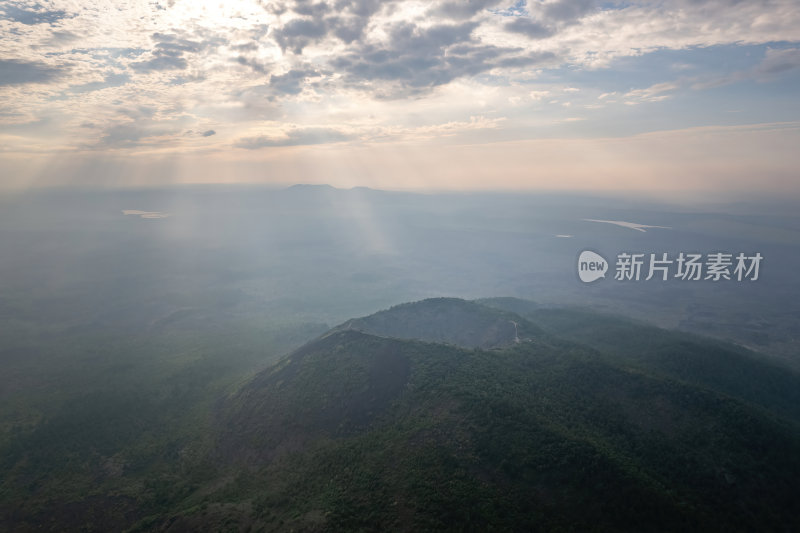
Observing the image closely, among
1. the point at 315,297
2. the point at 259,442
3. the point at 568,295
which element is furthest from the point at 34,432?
the point at 568,295

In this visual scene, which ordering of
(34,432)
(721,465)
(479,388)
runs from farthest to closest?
(34,432) → (479,388) → (721,465)

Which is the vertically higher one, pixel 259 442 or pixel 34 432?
pixel 259 442

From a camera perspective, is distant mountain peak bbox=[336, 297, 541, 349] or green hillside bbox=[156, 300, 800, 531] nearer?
green hillside bbox=[156, 300, 800, 531]

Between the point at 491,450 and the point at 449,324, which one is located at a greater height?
the point at 491,450

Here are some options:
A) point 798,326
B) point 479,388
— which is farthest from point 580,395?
point 798,326

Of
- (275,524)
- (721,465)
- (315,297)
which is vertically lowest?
(315,297)

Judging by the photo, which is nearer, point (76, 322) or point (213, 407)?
point (213, 407)

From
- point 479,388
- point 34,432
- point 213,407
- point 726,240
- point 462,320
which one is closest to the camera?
point 479,388

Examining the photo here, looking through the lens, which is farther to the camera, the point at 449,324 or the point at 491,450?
the point at 449,324

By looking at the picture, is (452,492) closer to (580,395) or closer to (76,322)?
(580,395)

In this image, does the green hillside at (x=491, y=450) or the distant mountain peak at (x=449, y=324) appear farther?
the distant mountain peak at (x=449, y=324)

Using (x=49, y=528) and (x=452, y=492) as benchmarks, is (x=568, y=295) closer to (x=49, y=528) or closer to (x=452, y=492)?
(x=452, y=492)
